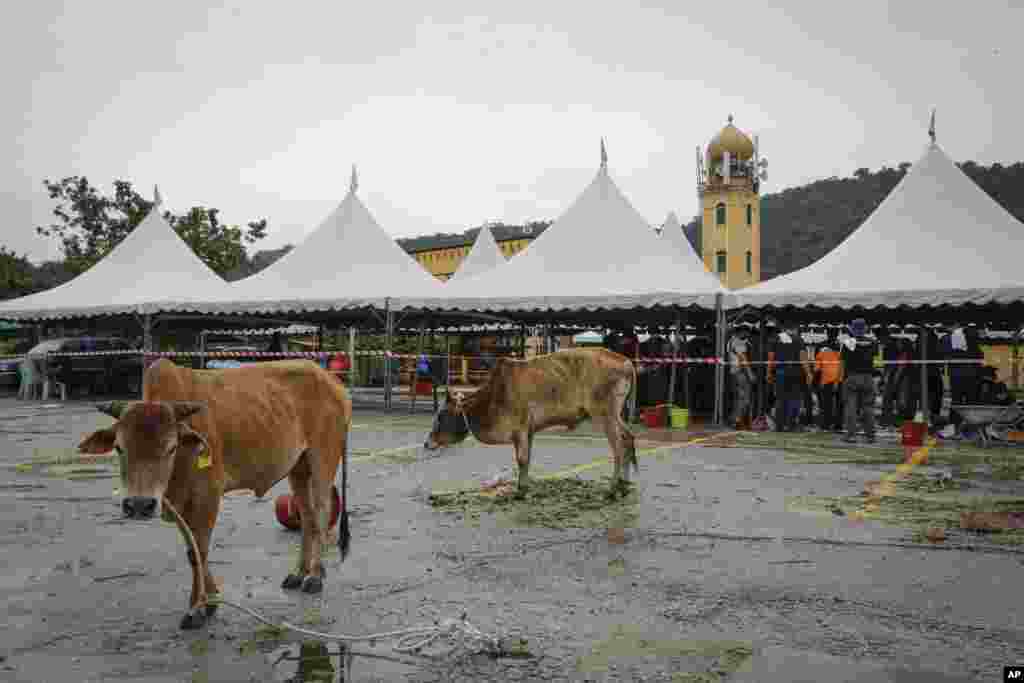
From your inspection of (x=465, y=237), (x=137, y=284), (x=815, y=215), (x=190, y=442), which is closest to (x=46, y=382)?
(x=137, y=284)

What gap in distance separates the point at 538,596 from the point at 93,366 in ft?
79.1

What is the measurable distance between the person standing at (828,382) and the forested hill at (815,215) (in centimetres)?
5115

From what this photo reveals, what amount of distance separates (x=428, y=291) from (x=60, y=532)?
14250 millimetres

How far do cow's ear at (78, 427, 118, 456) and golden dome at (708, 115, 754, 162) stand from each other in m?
68.0

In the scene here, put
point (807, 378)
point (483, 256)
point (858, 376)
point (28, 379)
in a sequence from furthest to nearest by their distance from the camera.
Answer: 1. point (483, 256)
2. point (28, 379)
3. point (807, 378)
4. point (858, 376)

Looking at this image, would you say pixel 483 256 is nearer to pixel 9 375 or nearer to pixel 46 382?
pixel 46 382

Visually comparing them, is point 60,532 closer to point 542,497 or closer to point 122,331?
point 542,497

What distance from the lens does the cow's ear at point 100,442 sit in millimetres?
4086

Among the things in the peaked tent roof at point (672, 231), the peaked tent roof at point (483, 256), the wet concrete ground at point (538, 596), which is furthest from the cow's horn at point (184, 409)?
the peaked tent roof at point (483, 256)

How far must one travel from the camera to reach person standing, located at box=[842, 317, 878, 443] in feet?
46.8

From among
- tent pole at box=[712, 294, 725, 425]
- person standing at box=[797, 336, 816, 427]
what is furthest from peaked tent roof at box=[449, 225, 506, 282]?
tent pole at box=[712, 294, 725, 425]

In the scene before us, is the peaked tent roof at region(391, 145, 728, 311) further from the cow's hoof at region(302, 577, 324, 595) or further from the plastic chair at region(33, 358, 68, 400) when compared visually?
the cow's hoof at region(302, 577, 324, 595)

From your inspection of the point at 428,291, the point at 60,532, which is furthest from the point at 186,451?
the point at 428,291

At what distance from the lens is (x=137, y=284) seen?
24984 mm
